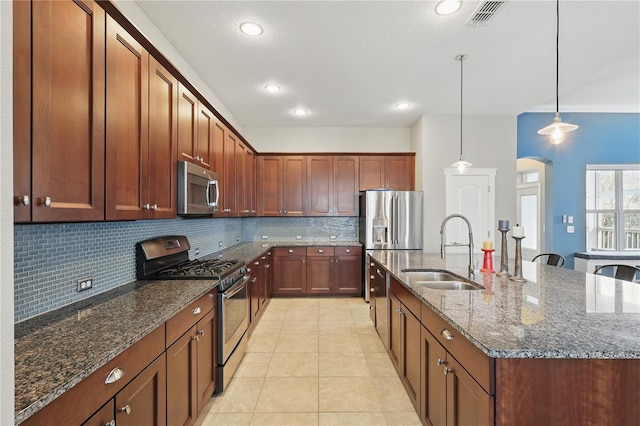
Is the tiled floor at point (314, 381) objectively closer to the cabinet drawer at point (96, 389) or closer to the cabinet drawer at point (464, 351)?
the cabinet drawer at point (464, 351)

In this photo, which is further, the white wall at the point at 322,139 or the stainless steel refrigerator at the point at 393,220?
the white wall at the point at 322,139

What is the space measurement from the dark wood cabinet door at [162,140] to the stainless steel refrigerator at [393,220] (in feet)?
9.99

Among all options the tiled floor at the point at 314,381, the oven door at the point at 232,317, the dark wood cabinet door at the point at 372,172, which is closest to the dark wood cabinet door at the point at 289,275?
the tiled floor at the point at 314,381

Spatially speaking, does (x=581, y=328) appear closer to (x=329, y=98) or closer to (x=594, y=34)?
(x=594, y=34)

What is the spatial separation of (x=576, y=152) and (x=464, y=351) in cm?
557

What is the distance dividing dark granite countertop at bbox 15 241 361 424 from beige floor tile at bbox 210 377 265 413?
0.90m

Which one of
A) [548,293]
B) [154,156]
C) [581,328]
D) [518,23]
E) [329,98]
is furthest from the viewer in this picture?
[329,98]

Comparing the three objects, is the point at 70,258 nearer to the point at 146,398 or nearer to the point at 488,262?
the point at 146,398

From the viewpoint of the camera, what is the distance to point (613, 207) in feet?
16.4

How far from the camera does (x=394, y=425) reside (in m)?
1.89

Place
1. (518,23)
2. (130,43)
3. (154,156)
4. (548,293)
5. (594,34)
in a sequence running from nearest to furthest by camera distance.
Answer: (130,43) < (548,293) < (154,156) < (518,23) < (594,34)

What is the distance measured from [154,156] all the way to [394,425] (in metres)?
2.34

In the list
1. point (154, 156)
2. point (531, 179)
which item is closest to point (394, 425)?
point (154, 156)
